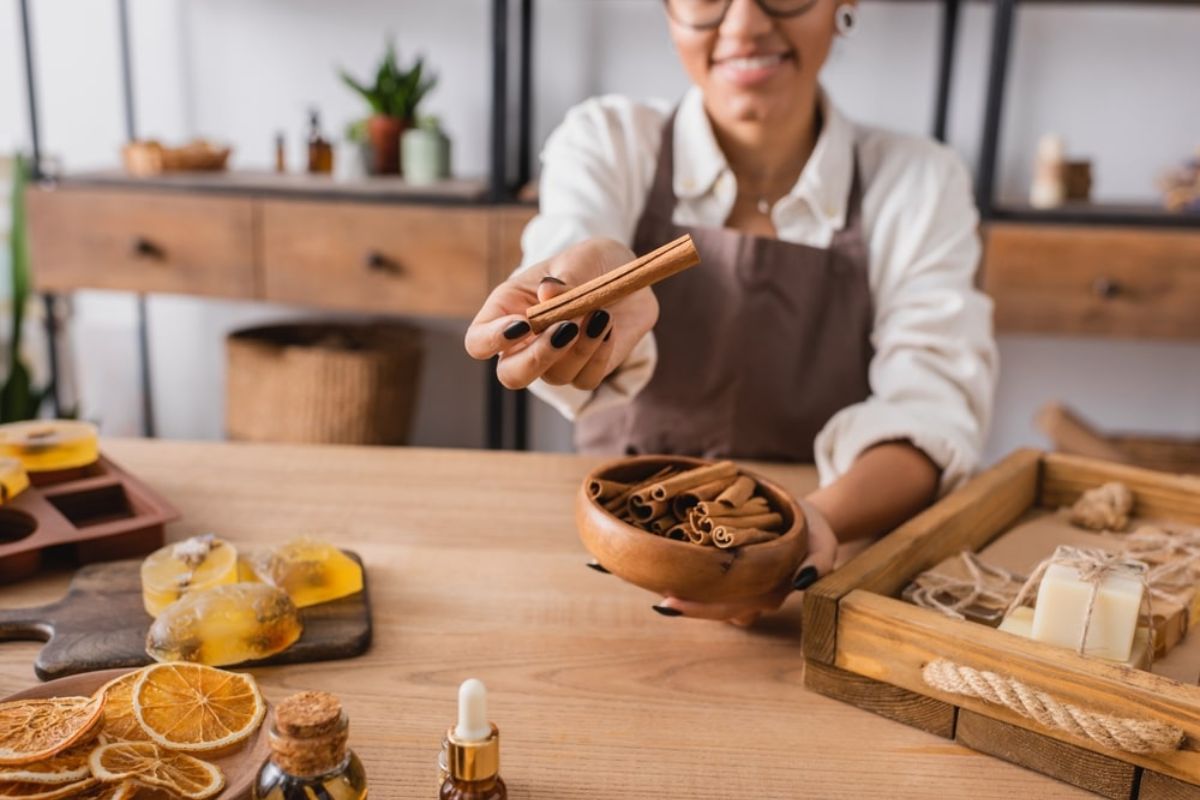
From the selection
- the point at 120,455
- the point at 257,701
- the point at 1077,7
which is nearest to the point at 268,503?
the point at 120,455

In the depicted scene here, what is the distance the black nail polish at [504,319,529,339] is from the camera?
2.91 ft

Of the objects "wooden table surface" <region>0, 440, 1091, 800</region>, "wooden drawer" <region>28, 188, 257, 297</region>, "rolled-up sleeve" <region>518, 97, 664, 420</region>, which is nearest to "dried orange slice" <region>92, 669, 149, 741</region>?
"wooden table surface" <region>0, 440, 1091, 800</region>

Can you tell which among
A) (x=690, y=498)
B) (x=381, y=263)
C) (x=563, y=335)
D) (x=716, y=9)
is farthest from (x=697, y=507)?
(x=381, y=263)

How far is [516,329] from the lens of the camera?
89cm

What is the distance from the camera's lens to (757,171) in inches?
64.7

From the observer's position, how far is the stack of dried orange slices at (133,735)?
25.4 inches

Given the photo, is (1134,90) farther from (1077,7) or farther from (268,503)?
(268,503)

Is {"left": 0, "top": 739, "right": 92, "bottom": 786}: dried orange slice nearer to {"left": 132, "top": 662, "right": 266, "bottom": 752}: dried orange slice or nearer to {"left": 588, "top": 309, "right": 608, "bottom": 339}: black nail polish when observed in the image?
{"left": 132, "top": 662, "right": 266, "bottom": 752}: dried orange slice

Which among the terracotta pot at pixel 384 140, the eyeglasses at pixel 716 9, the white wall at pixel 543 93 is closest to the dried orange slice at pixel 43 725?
the eyeglasses at pixel 716 9

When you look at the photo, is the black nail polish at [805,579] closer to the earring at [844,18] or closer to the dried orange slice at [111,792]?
the dried orange slice at [111,792]

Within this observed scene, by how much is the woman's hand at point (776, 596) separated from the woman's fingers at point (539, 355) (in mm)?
216

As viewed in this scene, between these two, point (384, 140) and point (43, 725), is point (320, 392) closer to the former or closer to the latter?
point (384, 140)

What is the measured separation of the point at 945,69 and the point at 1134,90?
0.53 meters

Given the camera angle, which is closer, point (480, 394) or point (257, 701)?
point (257, 701)
